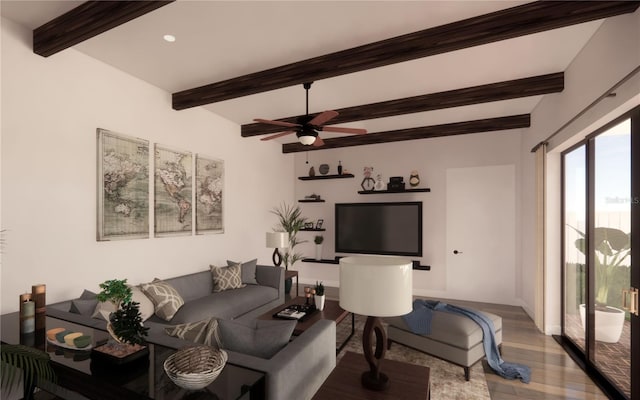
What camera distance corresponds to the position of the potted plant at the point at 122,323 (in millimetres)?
1672

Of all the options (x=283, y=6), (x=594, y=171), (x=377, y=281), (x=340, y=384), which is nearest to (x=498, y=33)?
(x=283, y=6)

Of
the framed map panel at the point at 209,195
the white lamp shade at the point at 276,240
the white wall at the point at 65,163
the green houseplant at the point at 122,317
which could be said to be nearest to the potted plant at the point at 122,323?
the green houseplant at the point at 122,317

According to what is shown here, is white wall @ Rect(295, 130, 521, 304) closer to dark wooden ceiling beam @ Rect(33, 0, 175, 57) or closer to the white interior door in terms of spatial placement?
the white interior door

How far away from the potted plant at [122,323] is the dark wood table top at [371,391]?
103cm

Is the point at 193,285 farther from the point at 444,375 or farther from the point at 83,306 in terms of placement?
the point at 444,375

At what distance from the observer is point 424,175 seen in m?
5.86

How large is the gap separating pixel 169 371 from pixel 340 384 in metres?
0.87

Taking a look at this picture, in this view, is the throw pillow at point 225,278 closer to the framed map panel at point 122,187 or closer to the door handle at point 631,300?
the framed map panel at point 122,187

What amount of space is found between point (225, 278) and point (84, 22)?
123 inches

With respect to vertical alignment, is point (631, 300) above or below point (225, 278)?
above

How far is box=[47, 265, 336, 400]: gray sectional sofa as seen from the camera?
5.36ft

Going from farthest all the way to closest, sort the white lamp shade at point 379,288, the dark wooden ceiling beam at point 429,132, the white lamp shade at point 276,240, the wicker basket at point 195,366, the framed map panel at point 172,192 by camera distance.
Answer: the white lamp shade at point 276,240 < the dark wooden ceiling beam at point 429,132 < the framed map panel at point 172,192 < the white lamp shade at point 379,288 < the wicker basket at point 195,366

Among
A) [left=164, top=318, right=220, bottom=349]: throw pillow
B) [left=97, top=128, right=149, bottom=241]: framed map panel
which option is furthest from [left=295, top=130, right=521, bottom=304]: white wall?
[left=164, top=318, right=220, bottom=349]: throw pillow

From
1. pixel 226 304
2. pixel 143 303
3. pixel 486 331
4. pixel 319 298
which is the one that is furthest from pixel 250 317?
pixel 486 331
